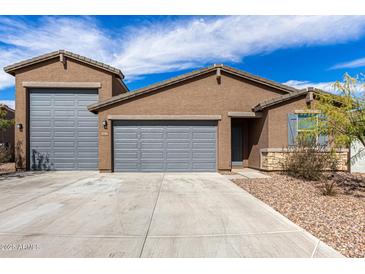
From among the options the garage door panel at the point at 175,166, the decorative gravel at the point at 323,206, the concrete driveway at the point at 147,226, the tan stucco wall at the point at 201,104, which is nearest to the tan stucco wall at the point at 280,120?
the tan stucco wall at the point at 201,104

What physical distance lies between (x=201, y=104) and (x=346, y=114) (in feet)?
21.7

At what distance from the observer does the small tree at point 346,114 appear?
23.7 feet

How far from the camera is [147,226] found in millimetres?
4492

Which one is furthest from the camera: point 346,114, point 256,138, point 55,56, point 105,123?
point 55,56

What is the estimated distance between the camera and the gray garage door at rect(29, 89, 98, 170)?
522 inches

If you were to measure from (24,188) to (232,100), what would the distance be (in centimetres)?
1005

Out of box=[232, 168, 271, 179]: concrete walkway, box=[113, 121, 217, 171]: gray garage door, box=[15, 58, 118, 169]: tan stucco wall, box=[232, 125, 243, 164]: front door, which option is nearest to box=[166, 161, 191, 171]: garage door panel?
box=[113, 121, 217, 171]: gray garage door

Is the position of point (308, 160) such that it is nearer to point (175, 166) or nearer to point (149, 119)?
point (175, 166)

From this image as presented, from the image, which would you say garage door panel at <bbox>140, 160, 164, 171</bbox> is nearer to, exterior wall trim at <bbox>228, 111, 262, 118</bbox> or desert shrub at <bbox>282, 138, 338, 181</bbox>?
exterior wall trim at <bbox>228, 111, 262, 118</bbox>

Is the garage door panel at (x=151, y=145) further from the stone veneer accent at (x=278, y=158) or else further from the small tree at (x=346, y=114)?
the small tree at (x=346, y=114)

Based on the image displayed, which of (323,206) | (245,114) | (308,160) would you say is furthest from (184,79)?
(323,206)

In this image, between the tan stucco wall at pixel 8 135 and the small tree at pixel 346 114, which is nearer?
the small tree at pixel 346 114

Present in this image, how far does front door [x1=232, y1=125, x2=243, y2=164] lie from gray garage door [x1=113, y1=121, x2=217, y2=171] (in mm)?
1999

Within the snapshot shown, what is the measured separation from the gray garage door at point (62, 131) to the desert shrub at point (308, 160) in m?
10.3
